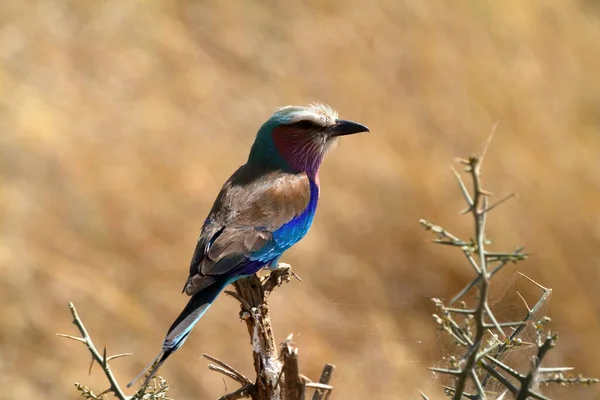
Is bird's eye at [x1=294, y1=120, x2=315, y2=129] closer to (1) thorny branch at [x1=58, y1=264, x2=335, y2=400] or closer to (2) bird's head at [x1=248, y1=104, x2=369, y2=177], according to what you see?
(2) bird's head at [x1=248, y1=104, x2=369, y2=177]

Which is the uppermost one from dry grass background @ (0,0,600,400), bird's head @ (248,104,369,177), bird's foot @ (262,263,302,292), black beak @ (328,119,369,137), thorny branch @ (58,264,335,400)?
dry grass background @ (0,0,600,400)

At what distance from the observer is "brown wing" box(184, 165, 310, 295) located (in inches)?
118

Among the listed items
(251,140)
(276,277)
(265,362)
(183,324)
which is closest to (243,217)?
(276,277)

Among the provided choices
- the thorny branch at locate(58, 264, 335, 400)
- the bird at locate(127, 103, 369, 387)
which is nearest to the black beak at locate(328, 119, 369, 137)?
the bird at locate(127, 103, 369, 387)

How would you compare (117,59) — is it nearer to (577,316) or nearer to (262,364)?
(577,316)

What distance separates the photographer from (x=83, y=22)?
7934mm

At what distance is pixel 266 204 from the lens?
3506 millimetres

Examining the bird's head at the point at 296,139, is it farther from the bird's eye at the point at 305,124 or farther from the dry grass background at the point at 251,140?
the dry grass background at the point at 251,140

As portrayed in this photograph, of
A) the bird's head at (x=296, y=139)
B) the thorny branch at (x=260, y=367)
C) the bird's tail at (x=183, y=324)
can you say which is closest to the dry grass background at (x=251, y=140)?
the bird's head at (x=296, y=139)

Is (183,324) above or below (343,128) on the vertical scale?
below

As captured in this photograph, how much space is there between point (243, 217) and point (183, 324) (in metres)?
0.93

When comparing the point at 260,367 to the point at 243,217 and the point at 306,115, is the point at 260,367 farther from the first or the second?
the point at 306,115

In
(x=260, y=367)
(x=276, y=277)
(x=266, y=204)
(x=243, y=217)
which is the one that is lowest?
(x=260, y=367)

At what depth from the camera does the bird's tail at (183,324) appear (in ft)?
7.15
